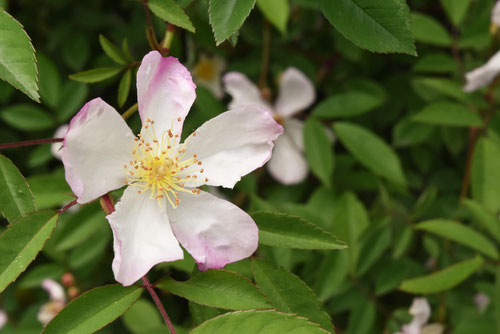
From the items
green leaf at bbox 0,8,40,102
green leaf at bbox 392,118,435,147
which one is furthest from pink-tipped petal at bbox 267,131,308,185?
green leaf at bbox 0,8,40,102

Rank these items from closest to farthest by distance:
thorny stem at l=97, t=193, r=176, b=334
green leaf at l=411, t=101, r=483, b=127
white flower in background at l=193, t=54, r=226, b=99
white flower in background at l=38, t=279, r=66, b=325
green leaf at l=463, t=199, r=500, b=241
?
thorny stem at l=97, t=193, r=176, b=334 < green leaf at l=463, t=199, r=500, b=241 < green leaf at l=411, t=101, r=483, b=127 < white flower in background at l=38, t=279, r=66, b=325 < white flower in background at l=193, t=54, r=226, b=99

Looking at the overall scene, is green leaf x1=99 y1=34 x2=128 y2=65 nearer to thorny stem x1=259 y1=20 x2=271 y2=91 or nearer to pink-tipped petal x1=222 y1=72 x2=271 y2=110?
pink-tipped petal x1=222 y1=72 x2=271 y2=110

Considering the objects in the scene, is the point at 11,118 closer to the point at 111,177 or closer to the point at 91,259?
the point at 91,259

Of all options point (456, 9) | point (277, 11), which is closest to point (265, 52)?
point (277, 11)

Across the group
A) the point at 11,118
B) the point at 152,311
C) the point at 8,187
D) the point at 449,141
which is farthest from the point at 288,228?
the point at 11,118

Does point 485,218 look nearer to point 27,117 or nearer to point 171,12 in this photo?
point 171,12

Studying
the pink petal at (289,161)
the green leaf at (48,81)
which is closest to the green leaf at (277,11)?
the pink petal at (289,161)

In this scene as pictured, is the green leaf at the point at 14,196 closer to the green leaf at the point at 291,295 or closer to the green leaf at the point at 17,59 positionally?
the green leaf at the point at 17,59
